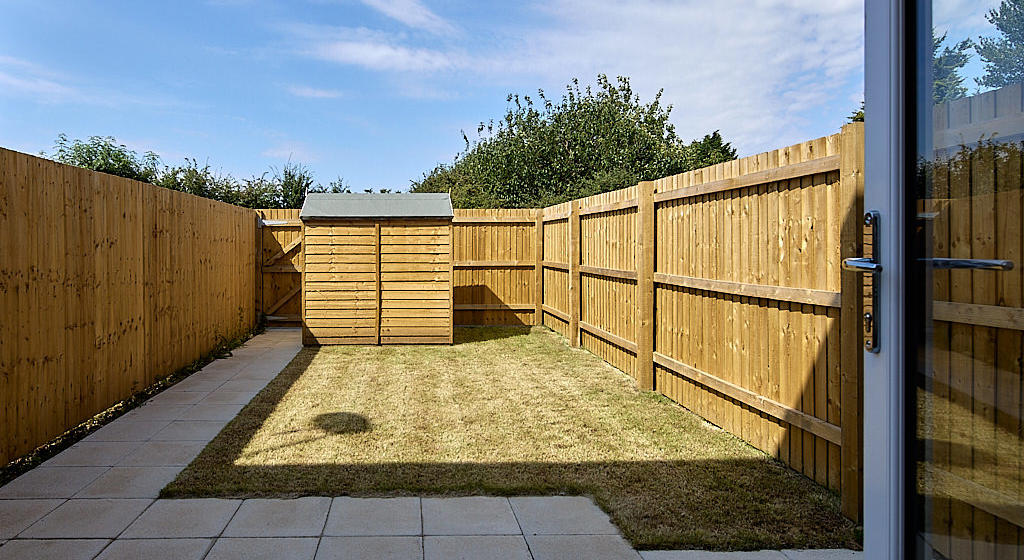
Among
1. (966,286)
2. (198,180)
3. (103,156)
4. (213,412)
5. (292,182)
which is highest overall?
(103,156)

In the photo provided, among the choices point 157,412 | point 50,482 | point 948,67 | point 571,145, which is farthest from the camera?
point 571,145

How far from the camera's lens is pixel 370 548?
3.03 meters

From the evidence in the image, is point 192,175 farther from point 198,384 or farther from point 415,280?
point 198,384

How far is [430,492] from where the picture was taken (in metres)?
3.77

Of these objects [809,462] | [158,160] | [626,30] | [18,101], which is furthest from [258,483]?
[18,101]

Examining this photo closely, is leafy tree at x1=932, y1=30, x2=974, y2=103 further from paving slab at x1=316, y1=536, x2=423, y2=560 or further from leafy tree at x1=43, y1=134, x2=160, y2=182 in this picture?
leafy tree at x1=43, y1=134, x2=160, y2=182

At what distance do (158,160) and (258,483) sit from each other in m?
19.2

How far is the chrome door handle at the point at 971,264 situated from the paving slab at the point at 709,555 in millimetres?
1970

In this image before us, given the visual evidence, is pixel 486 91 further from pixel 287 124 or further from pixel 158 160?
pixel 158 160

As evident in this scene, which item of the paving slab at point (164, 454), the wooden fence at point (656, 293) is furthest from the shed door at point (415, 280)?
the paving slab at point (164, 454)

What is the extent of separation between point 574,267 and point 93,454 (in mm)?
6050

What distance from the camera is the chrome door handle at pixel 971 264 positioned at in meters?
1.30

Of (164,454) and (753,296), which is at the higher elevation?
(753,296)

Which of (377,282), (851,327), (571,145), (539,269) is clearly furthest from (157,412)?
(571,145)
